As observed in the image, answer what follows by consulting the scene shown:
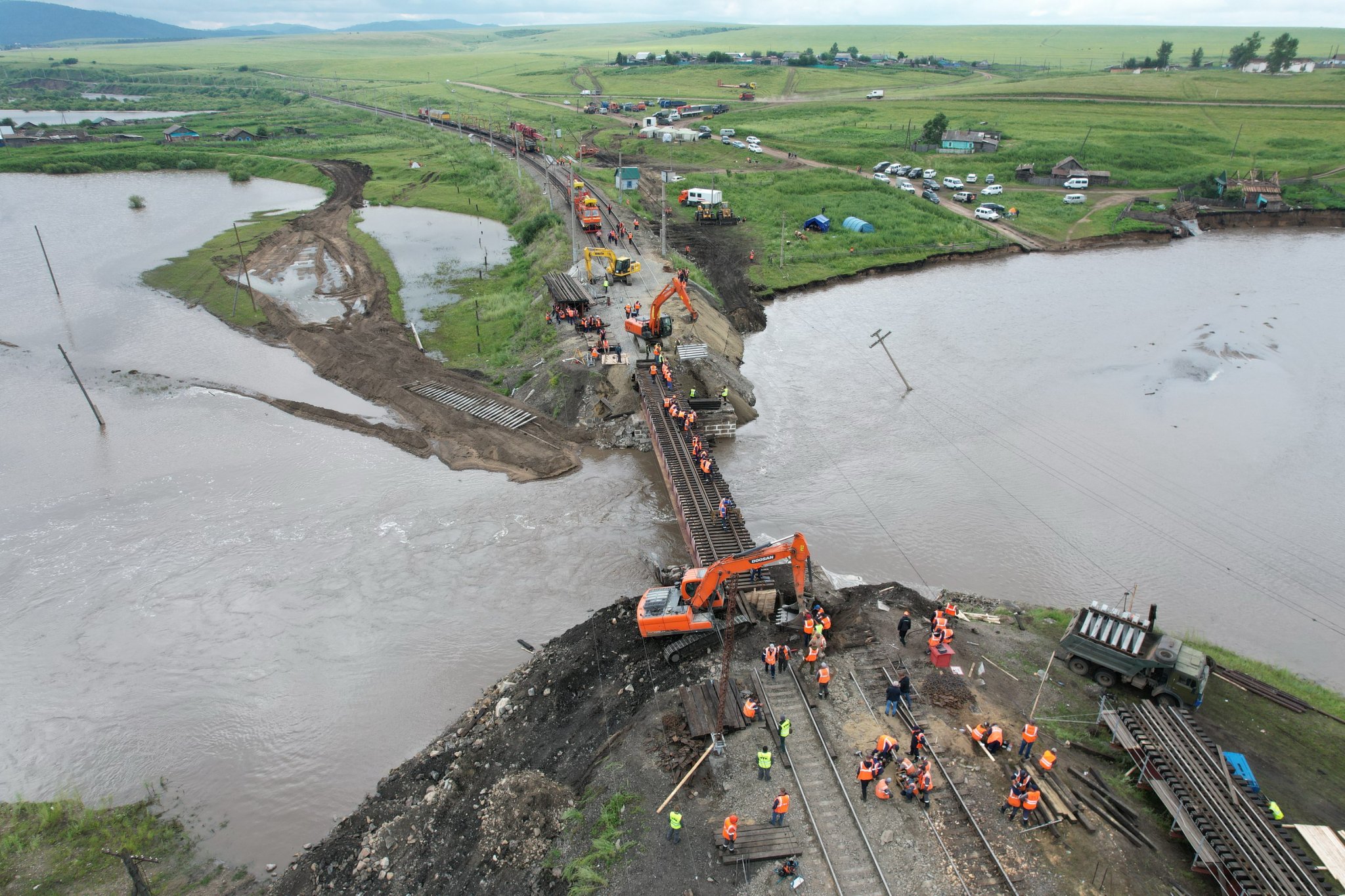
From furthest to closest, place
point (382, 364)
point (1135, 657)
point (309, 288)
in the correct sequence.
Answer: point (309, 288), point (382, 364), point (1135, 657)

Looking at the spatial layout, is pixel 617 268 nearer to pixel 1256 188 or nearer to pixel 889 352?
pixel 889 352

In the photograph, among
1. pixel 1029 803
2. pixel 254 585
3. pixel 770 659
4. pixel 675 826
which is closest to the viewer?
pixel 675 826

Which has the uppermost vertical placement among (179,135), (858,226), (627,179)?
(179,135)

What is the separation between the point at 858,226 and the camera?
6738 cm

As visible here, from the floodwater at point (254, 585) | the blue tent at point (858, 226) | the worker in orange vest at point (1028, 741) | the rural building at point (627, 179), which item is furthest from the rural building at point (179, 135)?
the worker in orange vest at point (1028, 741)

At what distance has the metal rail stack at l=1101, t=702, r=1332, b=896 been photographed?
1547cm

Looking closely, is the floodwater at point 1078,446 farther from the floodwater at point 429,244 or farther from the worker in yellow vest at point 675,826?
the floodwater at point 429,244

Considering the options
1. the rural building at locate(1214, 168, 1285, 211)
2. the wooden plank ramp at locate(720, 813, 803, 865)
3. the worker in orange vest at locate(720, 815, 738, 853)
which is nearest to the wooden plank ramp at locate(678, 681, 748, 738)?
the wooden plank ramp at locate(720, 813, 803, 865)

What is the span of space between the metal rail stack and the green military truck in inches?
42.9

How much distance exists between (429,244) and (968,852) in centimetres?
6618

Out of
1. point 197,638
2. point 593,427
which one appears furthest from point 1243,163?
point 197,638

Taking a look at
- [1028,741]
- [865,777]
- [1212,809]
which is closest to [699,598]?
[865,777]

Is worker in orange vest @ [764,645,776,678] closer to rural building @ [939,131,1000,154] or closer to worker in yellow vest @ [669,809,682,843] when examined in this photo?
worker in yellow vest @ [669,809,682,843]

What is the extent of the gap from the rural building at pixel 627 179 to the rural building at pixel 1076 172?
47.2 m
